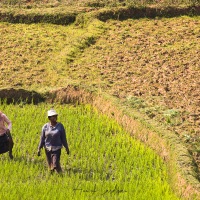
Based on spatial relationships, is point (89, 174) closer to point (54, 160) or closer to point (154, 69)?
point (54, 160)

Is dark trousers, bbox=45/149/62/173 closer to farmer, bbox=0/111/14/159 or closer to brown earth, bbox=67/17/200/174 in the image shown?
farmer, bbox=0/111/14/159

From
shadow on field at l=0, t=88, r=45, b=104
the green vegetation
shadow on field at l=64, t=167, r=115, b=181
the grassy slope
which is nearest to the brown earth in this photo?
the grassy slope

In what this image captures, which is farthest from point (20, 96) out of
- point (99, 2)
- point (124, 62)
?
point (99, 2)

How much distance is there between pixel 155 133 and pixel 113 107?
1427 mm

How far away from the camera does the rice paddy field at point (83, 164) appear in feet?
27.1

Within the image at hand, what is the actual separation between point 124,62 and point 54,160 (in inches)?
201

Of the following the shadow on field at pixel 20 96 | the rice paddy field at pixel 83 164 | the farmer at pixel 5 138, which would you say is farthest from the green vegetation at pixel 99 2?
the farmer at pixel 5 138

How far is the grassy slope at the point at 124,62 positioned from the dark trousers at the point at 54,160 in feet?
6.19

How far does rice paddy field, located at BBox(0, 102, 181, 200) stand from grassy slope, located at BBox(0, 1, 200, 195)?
2.17 feet

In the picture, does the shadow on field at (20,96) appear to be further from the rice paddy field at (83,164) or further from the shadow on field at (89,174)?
the shadow on field at (89,174)

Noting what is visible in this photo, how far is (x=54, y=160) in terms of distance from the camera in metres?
9.07

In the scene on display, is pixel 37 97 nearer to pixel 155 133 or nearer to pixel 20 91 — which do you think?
pixel 20 91

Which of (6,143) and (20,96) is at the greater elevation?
(6,143)

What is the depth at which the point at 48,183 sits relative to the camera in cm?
840
